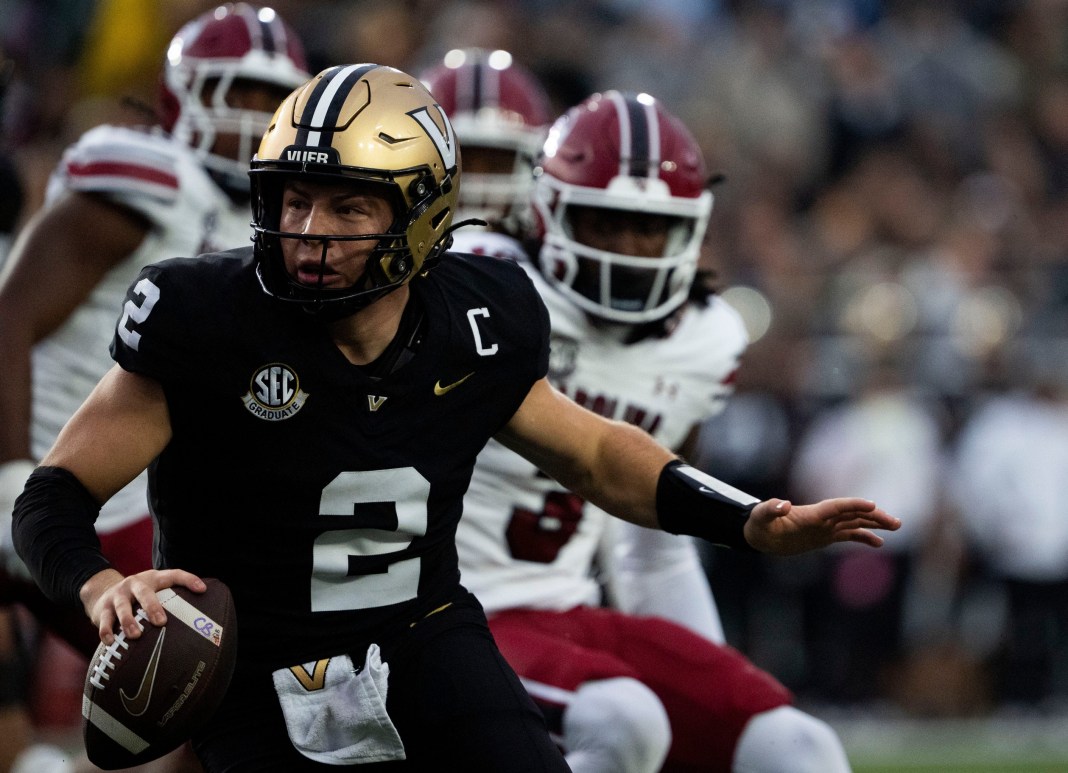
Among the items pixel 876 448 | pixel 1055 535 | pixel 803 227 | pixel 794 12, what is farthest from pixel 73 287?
pixel 794 12

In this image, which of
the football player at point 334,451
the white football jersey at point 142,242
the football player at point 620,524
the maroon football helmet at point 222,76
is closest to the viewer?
the football player at point 334,451

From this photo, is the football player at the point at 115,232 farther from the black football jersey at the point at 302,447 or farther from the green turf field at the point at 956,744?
the green turf field at the point at 956,744

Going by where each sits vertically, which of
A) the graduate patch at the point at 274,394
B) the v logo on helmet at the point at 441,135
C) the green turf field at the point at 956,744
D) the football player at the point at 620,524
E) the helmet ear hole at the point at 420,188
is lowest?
the green turf field at the point at 956,744

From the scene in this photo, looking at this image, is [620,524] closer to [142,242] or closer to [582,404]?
[582,404]

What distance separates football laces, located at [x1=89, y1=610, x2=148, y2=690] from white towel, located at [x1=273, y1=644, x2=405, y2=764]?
1.40ft

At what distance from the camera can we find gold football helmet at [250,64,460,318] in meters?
2.97

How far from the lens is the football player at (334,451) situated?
2.92 meters

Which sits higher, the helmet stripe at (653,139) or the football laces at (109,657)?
the helmet stripe at (653,139)

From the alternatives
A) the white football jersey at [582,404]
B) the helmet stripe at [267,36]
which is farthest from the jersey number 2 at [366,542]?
the helmet stripe at [267,36]

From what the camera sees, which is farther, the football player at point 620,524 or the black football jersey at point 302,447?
the football player at point 620,524

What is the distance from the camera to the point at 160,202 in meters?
4.41

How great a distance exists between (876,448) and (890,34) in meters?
3.45

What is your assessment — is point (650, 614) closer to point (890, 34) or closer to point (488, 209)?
point (488, 209)

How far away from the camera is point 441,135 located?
317 centimetres
